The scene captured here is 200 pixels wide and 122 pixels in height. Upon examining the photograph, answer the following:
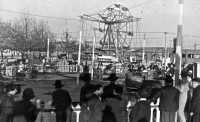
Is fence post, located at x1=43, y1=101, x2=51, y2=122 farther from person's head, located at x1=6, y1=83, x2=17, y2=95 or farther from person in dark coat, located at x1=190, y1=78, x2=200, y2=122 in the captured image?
person in dark coat, located at x1=190, y1=78, x2=200, y2=122

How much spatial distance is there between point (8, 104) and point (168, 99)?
369 cm

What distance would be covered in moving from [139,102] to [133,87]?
Result: 11.3 m

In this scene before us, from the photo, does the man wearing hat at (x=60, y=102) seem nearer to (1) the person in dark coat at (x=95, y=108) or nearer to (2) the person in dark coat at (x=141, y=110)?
(1) the person in dark coat at (x=95, y=108)

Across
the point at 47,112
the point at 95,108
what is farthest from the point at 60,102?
the point at 95,108

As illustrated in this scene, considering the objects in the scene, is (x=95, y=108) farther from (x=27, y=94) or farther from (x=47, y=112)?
(x=27, y=94)

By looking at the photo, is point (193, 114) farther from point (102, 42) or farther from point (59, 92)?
point (102, 42)

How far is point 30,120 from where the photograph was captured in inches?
207

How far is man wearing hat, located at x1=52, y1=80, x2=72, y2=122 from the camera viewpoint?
6.06 m

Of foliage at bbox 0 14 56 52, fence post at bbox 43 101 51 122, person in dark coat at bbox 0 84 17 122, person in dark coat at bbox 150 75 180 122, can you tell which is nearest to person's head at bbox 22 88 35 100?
person in dark coat at bbox 0 84 17 122

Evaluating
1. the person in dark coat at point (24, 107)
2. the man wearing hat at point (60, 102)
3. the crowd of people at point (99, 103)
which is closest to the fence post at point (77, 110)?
the crowd of people at point (99, 103)

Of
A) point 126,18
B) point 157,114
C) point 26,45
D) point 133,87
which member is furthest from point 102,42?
point 157,114

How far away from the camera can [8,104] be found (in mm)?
5422

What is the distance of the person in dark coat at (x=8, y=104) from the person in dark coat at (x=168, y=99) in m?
3.36

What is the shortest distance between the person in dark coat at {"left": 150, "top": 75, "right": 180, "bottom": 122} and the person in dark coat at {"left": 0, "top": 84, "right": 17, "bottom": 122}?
336 cm
